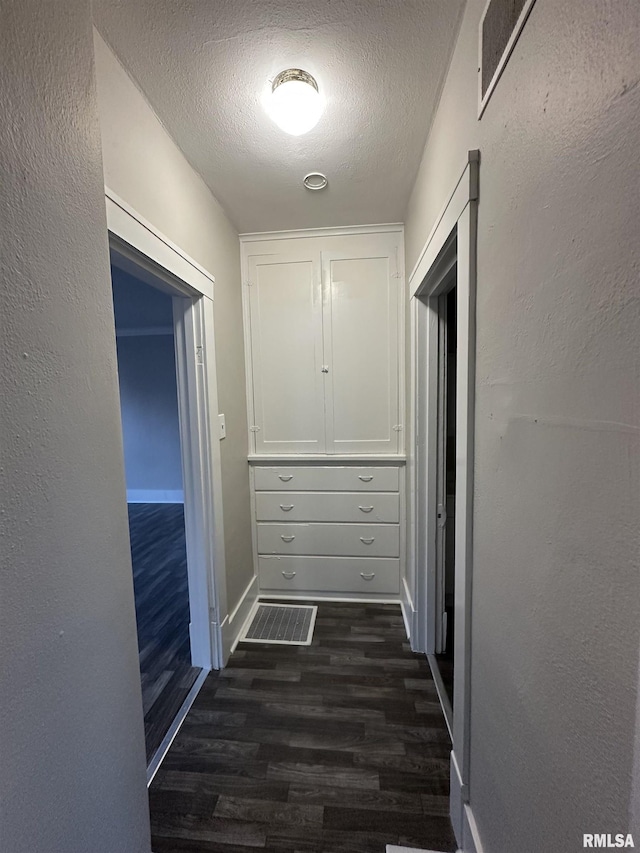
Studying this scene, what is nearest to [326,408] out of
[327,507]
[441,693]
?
[327,507]

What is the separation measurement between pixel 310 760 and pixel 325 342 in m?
2.15

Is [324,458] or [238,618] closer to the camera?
[238,618]

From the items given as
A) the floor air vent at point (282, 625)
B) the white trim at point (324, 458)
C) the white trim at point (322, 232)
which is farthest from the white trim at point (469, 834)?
the white trim at point (322, 232)

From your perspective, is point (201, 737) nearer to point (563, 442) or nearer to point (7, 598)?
point (7, 598)

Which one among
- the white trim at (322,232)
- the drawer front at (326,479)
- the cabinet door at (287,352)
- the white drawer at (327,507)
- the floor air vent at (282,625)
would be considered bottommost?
the floor air vent at (282,625)

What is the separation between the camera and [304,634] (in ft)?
6.98

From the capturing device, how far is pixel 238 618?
2.14 m

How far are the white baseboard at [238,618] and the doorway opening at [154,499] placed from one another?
0.19m

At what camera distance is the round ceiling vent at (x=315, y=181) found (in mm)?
1724

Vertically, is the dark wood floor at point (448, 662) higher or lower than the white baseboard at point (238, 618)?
lower

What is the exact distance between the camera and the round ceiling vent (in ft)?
5.65

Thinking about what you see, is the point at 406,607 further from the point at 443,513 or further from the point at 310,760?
the point at 310,760

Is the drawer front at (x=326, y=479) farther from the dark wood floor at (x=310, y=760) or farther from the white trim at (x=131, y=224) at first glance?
the white trim at (x=131, y=224)

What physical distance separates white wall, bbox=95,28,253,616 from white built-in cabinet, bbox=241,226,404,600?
0.50 feet
